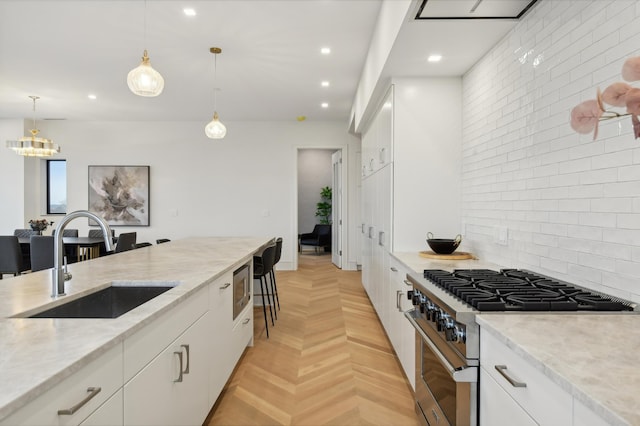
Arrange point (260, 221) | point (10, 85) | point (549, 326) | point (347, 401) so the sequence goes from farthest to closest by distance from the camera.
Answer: point (260, 221), point (10, 85), point (347, 401), point (549, 326)

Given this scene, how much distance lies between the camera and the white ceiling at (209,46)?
287 centimetres

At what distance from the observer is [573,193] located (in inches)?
68.3

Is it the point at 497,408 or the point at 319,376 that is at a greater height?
the point at 497,408

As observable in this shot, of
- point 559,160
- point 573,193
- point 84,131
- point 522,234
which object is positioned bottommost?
point 522,234

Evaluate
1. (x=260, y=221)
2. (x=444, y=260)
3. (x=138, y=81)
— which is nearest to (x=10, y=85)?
(x=138, y=81)

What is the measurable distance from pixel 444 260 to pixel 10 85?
241 inches

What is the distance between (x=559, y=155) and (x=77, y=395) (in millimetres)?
2054

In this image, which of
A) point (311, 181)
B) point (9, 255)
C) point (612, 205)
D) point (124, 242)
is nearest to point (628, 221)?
point (612, 205)

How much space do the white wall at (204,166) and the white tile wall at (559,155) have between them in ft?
16.7

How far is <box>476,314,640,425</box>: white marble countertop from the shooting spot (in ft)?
2.39

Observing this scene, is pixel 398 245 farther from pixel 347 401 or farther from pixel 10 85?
pixel 10 85

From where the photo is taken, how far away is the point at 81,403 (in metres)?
0.93

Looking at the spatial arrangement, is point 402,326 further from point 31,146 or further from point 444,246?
point 31,146

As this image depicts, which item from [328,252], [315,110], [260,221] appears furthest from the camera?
[328,252]
